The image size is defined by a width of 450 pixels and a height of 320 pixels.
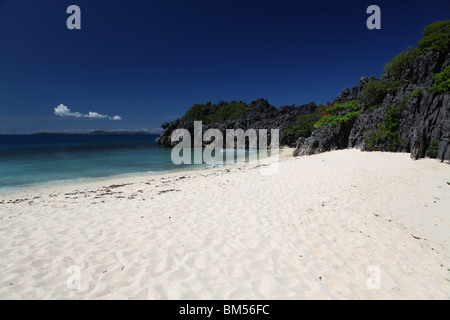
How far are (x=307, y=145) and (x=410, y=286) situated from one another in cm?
2352

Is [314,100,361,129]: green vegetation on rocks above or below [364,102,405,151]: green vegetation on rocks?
above

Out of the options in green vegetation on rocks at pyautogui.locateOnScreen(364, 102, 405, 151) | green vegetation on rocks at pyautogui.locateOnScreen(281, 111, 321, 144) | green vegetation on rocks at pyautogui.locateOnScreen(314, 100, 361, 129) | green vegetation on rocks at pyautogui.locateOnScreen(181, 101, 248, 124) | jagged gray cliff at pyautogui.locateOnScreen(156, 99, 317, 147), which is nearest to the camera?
green vegetation on rocks at pyautogui.locateOnScreen(364, 102, 405, 151)

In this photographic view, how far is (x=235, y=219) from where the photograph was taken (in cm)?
573

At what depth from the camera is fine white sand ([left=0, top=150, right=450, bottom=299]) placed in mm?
3021

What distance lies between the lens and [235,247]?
4.21m

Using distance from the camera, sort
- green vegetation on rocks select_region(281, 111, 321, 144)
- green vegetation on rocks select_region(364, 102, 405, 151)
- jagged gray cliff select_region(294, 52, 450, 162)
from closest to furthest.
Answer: jagged gray cliff select_region(294, 52, 450, 162)
green vegetation on rocks select_region(364, 102, 405, 151)
green vegetation on rocks select_region(281, 111, 321, 144)

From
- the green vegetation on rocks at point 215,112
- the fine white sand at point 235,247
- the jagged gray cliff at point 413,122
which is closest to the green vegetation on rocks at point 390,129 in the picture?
the jagged gray cliff at point 413,122

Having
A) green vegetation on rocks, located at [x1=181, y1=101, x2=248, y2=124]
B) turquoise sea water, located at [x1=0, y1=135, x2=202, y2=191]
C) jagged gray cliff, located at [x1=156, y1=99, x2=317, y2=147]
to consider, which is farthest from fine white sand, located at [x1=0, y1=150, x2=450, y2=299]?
green vegetation on rocks, located at [x1=181, y1=101, x2=248, y2=124]

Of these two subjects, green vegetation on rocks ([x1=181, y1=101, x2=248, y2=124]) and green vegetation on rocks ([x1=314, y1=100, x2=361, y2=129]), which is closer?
green vegetation on rocks ([x1=314, y1=100, x2=361, y2=129])

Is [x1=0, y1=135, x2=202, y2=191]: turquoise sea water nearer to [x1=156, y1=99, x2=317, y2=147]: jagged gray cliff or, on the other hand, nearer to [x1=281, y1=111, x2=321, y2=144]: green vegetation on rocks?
[x1=156, y1=99, x2=317, y2=147]: jagged gray cliff

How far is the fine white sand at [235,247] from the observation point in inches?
119

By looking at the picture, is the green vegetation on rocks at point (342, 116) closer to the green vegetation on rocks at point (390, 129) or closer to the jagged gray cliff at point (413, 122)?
the jagged gray cliff at point (413, 122)

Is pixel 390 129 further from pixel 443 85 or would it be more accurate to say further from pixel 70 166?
pixel 70 166
